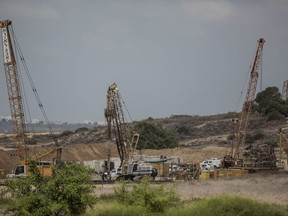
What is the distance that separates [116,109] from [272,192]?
37278 millimetres

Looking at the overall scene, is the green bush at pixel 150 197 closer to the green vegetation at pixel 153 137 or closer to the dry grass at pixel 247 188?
the dry grass at pixel 247 188

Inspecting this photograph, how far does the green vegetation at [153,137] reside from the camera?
134 m

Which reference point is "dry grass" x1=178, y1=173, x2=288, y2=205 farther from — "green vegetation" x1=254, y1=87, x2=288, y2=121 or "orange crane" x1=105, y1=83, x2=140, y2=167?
"green vegetation" x1=254, y1=87, x2=288, y2=121

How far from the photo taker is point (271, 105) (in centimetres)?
15388

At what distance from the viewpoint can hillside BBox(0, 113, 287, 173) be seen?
364 feet

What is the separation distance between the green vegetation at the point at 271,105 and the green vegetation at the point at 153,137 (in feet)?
83.6

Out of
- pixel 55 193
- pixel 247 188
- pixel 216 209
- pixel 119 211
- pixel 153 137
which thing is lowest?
pixel 247 188

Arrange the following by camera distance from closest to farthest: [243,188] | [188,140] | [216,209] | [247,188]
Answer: [216,209] < [243,188] < [247,188] < [188,140]

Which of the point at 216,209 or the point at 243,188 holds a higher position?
the point at 216,209

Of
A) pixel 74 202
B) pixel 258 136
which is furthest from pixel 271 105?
pixel 74 202

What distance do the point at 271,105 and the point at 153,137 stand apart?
3343cm

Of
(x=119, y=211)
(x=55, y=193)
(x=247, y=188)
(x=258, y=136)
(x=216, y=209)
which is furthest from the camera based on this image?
(x=258, y=136)

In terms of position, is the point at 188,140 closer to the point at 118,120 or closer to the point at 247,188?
the point at 118,120

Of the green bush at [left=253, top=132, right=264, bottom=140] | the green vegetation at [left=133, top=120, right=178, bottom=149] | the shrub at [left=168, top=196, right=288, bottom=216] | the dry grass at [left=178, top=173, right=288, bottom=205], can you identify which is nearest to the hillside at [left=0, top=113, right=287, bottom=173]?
the green bush at [left=253, top=132, right=264, bottom=140]
